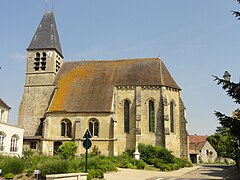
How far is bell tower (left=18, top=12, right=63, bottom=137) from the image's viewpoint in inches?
1442

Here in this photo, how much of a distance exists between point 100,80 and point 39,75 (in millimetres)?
8280

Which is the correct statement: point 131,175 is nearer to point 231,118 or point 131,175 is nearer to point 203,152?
point 231,118

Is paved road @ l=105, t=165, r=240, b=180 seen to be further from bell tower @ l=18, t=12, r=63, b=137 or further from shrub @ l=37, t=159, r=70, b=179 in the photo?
bell tower @ l=18, t=12, r=63, b=137

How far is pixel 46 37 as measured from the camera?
39500 mm

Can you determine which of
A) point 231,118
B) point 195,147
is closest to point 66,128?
point 231,118

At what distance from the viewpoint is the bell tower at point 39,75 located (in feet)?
120

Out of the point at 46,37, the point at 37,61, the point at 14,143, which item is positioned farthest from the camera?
the point at 46,37

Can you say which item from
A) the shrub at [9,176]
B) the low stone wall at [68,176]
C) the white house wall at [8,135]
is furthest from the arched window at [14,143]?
the low stone wall at [68,176]

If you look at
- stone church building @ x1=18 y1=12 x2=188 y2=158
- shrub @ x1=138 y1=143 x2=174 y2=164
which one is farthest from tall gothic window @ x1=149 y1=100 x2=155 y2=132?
shrub @ x1=138 y1=143 x2=174 y2=164

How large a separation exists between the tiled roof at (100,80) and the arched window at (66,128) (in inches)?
57.2

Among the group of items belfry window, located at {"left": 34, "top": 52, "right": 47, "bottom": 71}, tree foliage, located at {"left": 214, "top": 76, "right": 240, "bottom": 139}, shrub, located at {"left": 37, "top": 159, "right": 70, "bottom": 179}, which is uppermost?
belfry window, located at {"left": 34, "top": 52, "right": 47, "bottom": 71}

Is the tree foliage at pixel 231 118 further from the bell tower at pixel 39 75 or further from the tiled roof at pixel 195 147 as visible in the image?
the tiled roof at pixel 195 147

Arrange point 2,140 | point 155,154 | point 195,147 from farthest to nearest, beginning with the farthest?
point 195,147
point 155,154
point 2,140

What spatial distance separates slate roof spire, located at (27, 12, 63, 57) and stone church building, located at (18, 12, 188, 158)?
16 centimetres
